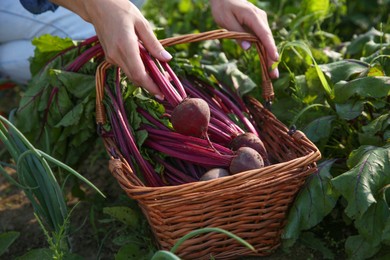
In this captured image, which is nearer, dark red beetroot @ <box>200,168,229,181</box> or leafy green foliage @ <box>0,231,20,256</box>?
dark red beetroot @ <box>200,168,229,181</box>

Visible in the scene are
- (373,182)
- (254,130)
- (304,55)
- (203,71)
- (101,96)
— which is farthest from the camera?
(304,55)

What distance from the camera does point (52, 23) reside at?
2.76 m

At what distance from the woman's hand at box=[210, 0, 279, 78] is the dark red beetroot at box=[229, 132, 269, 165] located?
329 millimetres

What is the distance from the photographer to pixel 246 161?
1743mm

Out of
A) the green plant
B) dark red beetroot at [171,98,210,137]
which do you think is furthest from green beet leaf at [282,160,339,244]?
the green plant

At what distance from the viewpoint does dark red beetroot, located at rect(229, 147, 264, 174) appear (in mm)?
1738

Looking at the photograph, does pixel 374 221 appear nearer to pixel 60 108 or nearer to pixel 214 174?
pixel 214 174

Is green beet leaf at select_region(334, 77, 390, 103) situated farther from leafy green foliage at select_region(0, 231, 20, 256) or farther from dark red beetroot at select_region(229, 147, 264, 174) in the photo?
leafy green foliage at select_region(0, 231, 20, 256)

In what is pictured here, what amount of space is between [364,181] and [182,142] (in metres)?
0.56

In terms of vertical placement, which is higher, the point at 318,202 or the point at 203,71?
the point at 203,71

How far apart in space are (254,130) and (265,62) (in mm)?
→ 243

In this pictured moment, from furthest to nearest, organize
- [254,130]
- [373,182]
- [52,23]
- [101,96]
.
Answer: [52,23], [254,130], [101,96], [373,182]

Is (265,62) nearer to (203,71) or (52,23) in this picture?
(203,71)

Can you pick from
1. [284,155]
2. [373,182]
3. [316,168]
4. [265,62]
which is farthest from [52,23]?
[373,182]
